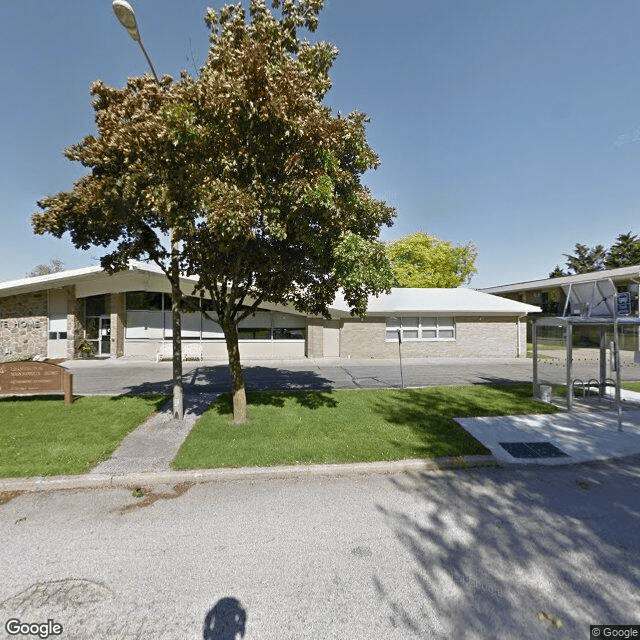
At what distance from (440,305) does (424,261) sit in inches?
684

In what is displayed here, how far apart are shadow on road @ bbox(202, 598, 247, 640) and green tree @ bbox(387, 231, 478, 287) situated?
1329 inches

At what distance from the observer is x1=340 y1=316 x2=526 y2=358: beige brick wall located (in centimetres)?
1945

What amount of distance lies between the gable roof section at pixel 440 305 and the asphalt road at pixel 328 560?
14226 millimetres

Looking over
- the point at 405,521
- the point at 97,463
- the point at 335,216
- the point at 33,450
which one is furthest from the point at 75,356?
the point at 405,521

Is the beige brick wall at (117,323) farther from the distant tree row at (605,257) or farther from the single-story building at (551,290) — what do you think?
the distant tree row at (605,257)

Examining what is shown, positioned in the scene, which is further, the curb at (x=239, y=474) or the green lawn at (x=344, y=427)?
the green lawn at (x=344, y=427)

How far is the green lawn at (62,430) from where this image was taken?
5.52m

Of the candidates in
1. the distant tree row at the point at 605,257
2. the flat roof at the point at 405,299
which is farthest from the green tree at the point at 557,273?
the flat roof at the point at 405,299

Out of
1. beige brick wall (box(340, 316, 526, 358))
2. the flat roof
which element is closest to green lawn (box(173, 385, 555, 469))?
the flat roof

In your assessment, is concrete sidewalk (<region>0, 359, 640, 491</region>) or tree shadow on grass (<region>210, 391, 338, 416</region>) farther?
tree shadow on grass (<region>210, 391, 338, 416</region>)

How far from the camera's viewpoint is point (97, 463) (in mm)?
5605

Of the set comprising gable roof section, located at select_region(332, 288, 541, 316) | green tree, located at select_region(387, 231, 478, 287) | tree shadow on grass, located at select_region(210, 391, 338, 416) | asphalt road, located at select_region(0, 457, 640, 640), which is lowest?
asphalt road, located at select_region(0, 457, 640, 640)

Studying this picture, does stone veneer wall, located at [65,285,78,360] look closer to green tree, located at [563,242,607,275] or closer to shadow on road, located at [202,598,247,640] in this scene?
shadow on road, located at [202,598,247,640]

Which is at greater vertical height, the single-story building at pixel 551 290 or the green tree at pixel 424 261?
the green tree at pixel 424 261
